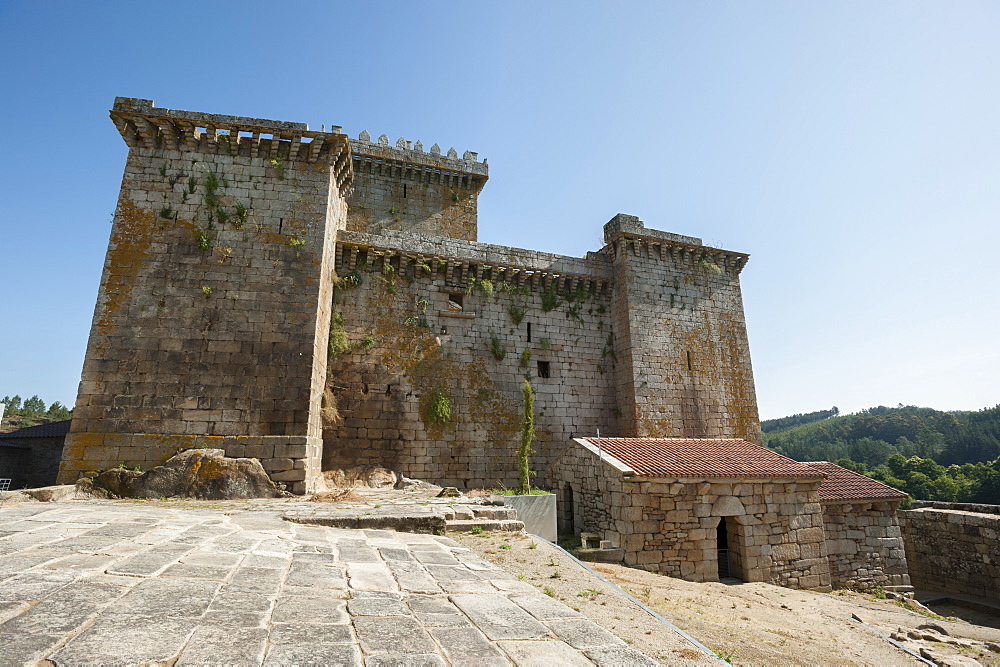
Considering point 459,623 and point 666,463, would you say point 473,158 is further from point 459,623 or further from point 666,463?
point 459,623

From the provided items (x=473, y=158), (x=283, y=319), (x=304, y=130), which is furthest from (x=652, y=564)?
(x=473, y=158)

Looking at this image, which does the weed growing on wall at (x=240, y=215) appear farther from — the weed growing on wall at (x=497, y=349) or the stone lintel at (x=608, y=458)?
the stone lintel at (x=608, y=458)

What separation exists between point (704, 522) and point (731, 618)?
3.93 meters

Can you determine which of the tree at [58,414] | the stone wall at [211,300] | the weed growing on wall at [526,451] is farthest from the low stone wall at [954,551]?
the tree at [58,414]

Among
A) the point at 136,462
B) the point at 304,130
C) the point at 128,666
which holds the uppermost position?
the point at 304,130

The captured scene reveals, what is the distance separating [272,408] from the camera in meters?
10.7

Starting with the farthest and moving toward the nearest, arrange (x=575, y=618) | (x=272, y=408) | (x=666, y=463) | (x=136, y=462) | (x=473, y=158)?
(x=473, y=158), (x=666, y=463), (x=272, y=408), (x=136, y=462), (x=575, y=618)

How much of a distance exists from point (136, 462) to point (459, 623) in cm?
959

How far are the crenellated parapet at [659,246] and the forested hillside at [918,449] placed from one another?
3280cm

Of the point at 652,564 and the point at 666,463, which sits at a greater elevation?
the point at 666,463

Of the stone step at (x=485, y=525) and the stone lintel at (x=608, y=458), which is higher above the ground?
the stone lintel at (x=608, y=458)

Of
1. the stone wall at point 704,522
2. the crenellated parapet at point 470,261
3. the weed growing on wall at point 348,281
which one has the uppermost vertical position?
the crenellated parapet at point 470,261

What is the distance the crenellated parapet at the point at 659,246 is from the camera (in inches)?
682

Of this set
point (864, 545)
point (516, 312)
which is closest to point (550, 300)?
point (516, 312)
